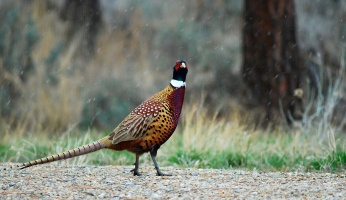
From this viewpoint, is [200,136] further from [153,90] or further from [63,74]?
[153,90]

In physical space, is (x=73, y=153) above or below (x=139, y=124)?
below

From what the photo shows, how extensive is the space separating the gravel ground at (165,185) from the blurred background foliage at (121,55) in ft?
10.2

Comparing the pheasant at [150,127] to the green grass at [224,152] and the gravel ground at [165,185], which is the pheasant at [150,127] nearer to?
the gravel ground at [165,185]

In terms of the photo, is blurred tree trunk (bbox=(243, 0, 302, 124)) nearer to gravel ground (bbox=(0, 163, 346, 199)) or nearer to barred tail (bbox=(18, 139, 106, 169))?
gravel ground (bbox=(0, 163, 346, 199))

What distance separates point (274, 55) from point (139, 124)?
6002 millimetres

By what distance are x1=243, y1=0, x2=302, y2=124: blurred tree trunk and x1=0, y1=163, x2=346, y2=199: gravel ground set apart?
5050 millimetres

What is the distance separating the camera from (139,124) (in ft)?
21.9

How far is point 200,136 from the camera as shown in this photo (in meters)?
9.34

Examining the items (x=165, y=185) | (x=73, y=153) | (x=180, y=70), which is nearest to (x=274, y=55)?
(x=180, y=70)

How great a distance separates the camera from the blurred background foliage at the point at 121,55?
1209 centimetres

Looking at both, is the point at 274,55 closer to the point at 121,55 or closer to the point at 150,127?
the point at 121,55

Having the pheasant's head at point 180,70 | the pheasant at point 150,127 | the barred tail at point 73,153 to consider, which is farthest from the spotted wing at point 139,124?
the pheasant's head at point 180,70

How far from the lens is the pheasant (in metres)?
6.62

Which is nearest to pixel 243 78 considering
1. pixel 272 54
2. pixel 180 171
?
pixel 272 54
